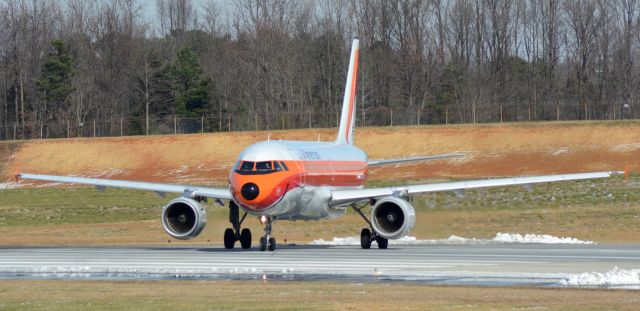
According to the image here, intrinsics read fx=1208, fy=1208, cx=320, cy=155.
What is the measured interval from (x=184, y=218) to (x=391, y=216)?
21.9ft

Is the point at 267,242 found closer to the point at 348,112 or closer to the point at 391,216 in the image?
the point at 391,216

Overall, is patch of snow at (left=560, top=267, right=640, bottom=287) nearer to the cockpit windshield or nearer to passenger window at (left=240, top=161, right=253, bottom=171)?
the cockpit windshield

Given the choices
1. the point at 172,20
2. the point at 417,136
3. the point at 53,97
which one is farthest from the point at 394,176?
the point at 172,20

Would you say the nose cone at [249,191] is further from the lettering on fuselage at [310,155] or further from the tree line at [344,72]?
the tree line at [344,72]

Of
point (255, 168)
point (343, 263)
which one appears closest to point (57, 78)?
point (255, 168)

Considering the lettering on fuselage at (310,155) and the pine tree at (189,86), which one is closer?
the lettering on fuselage at (310,155)

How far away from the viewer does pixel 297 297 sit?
21.3 meters

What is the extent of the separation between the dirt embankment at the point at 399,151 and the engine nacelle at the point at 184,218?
34.1 metres

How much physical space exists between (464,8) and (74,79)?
134ft

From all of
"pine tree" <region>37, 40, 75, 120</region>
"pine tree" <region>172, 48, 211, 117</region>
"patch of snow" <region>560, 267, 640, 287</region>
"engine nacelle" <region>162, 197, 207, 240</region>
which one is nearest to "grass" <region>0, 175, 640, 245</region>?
A: "engine nacelle" <region>162, 197, 207, 240</region>

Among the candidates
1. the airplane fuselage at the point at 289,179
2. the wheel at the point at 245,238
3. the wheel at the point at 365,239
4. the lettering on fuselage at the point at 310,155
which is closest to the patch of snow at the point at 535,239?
the airplane fuselage at the point at 289,179

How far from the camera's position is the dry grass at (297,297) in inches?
774

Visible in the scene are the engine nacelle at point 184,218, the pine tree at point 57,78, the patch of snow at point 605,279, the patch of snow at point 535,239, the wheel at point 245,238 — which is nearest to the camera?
the patch of snow at point 605,279

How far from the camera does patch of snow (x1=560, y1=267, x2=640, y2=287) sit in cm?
2284
